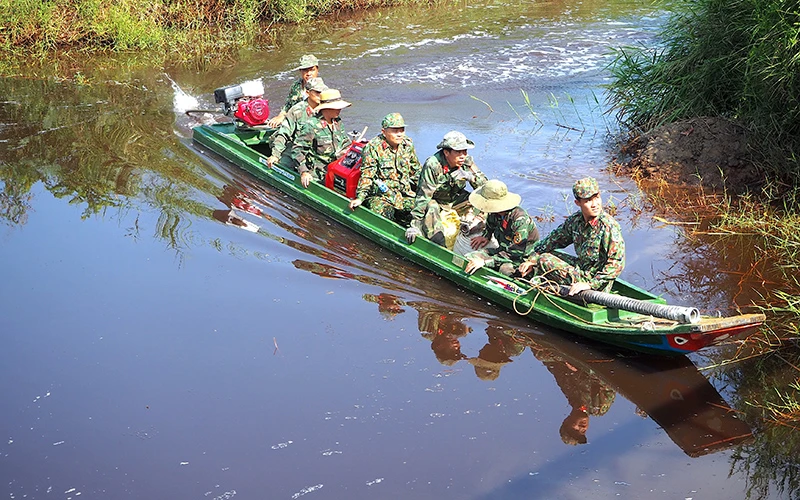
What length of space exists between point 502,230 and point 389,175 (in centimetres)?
174

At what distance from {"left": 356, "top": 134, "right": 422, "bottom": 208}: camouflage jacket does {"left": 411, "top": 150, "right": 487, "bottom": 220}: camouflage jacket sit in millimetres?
579

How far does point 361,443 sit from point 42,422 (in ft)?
8.81

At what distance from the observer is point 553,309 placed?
7.93 meters

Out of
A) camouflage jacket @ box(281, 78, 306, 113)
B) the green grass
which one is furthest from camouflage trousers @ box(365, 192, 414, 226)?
the green grass

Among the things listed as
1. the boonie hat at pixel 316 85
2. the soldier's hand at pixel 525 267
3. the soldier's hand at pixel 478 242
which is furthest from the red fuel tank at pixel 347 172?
the soldier's hand at pixel 525 267

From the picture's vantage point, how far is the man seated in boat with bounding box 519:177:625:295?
755 cm

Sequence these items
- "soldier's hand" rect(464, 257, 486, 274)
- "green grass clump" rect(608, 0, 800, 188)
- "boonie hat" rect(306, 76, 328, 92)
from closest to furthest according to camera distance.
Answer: "soldier's hand" rect(464, 257, 486, 274)
"green grass clump" rect(608, 0, 800, 188)
"boonie hat" rect(306, 76, 328, 92)

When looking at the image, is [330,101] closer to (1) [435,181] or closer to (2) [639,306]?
(1) [435,181]

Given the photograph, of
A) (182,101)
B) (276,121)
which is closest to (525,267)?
(276,121)

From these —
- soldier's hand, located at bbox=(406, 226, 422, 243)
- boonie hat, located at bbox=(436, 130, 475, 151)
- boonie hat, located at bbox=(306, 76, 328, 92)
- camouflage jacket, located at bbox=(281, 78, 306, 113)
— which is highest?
boonie hat, located at bbox=(306, 76, 328, 92)

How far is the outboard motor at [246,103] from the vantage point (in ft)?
40.9

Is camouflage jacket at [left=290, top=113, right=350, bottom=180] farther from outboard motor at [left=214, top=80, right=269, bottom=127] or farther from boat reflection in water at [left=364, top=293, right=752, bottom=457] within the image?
boat reflection in water at [left=364, top=293, right=752, bottom=457]

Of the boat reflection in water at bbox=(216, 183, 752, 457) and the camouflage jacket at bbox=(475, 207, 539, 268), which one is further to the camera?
the camouflage jacket at bbox=(475, 207, 539, 268)

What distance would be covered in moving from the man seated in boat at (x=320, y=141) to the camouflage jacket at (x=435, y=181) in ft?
6.65
